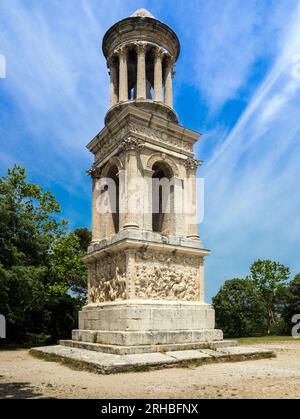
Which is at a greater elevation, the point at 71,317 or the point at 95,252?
the point at 95,252

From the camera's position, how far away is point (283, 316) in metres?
33.3

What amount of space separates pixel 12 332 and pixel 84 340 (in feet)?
35.5

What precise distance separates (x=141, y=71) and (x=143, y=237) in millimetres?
7130

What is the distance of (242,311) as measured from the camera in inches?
1405

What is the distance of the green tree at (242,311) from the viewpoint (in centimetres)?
3528

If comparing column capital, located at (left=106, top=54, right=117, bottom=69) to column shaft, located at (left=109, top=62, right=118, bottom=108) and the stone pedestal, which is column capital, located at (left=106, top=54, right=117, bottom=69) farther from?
the stone pedestal

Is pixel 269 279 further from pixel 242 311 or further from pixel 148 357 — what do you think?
pixel 148 357

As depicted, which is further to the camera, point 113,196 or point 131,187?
point 113,196

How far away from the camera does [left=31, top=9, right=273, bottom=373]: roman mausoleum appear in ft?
35.3

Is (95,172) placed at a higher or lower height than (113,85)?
lower

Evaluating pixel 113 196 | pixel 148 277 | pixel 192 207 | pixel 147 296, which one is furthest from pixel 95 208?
pixel 147 296
